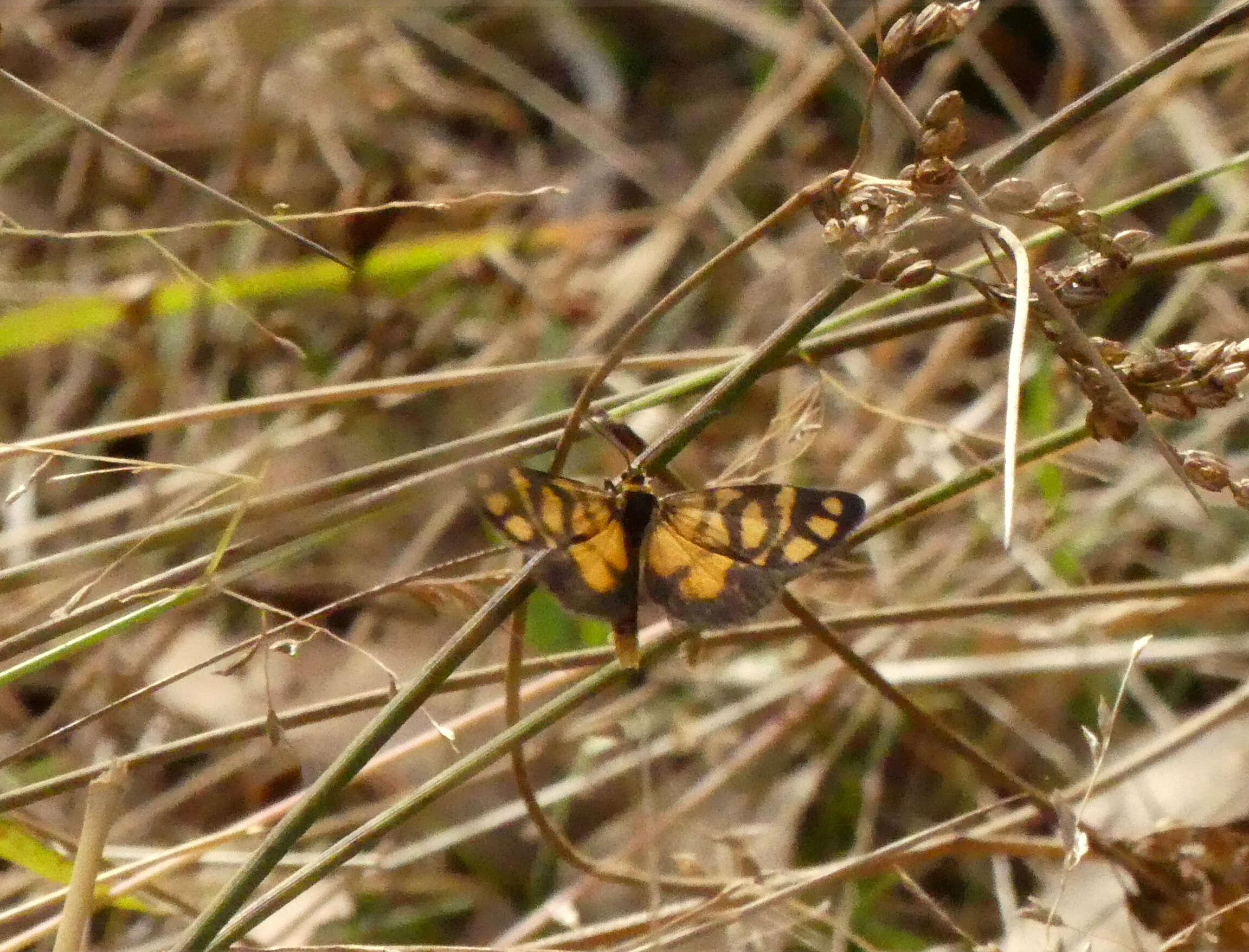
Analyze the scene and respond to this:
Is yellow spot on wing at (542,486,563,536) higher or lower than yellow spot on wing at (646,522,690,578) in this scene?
higher

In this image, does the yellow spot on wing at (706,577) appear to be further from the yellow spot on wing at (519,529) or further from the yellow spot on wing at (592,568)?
the yellow spot on wing at (519,529)

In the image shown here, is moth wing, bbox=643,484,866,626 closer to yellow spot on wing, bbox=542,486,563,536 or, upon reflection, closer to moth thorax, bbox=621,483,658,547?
moth thorax, bbox=621,483,658,547

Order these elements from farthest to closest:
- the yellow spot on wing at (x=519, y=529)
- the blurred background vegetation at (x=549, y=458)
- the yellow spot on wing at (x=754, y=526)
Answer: the blurred background vegetation at (x=549, y=458)
the yellow spot on wing at (x=754, y=526)
the yellow spot on wing at (x=519, y=529)

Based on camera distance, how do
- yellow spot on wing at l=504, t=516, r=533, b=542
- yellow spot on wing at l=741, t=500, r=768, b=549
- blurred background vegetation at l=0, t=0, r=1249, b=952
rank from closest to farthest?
1. yellow spot on wing at l=504, t=516, r=533, b=542
2. yellow spot on wing at l=741, t=500, r=768, b=549
3. blurred background vegetation at l=0, t=0, r=1249, b=952

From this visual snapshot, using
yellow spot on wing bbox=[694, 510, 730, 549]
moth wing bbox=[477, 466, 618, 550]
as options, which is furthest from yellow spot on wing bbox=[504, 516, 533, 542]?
yellow spot on wing bbox=[694, 510, 730, 549]

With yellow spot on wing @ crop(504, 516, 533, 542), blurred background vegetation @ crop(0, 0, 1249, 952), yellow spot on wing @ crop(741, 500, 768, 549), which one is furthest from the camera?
blurred background vegetation @ crop(0, 0, 1249, 952)

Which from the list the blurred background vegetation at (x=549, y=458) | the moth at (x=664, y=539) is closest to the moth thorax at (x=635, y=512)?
the moth at (x=664, y=539)
